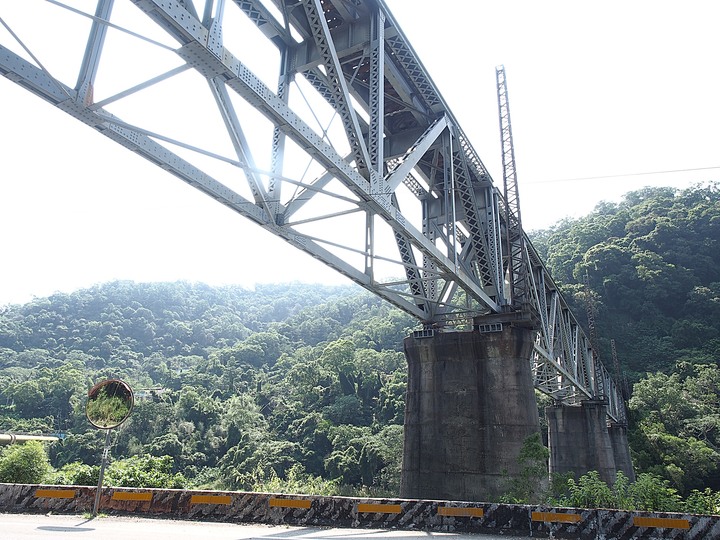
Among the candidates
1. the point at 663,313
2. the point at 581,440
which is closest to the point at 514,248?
the point at 581,440

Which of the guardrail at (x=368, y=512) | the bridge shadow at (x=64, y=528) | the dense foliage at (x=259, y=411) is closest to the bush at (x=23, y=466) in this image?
the guardrail at (x=368, y=512)

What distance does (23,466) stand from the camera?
49.4 ft

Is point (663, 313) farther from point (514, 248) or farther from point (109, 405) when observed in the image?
point (109, 405)

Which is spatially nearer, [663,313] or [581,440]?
[581,440]

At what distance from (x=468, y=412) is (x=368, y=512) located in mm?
9443

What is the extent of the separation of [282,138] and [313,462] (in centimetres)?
6958

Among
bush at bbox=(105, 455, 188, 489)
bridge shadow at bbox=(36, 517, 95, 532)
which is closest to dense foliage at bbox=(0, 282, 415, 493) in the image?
bush at bbox=(105, 455, 188, 489)

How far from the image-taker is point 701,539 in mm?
6848

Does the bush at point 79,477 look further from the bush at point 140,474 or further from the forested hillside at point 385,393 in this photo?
the forested hillside at point 385,393

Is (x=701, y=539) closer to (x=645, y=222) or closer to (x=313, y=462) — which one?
(x=313, y=462)

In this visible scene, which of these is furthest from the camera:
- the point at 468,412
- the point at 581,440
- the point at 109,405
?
the point at 581,440

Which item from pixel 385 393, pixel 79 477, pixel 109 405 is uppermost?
pixel 109 405

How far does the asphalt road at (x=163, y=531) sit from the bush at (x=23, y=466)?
7.46 m

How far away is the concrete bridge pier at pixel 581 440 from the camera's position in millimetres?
37938
